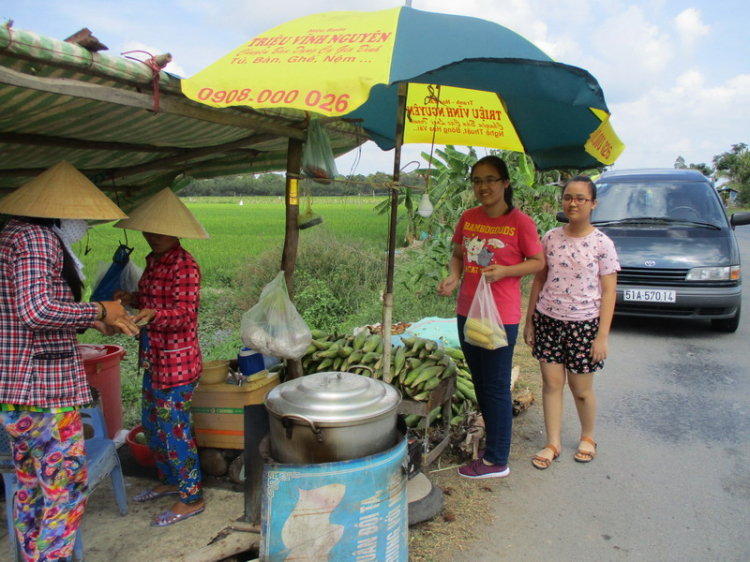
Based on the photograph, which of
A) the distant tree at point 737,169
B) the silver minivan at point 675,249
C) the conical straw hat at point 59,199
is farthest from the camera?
the distant tree at point 737,169

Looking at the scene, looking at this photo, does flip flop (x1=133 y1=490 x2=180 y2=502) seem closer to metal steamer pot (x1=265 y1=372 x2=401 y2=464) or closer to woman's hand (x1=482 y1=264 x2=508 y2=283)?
metal steamer pot (x1=265 y1=372 x2=401 y2=464)

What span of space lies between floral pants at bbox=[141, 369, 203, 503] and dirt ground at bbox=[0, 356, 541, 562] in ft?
0.62

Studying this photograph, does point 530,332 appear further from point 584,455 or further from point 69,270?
point 69,270

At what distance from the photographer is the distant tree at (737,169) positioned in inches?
1827

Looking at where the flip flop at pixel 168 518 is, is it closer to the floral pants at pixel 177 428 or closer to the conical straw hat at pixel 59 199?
the floral pants at pixel 177 428

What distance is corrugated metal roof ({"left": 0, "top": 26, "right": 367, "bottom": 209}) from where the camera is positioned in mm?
2096

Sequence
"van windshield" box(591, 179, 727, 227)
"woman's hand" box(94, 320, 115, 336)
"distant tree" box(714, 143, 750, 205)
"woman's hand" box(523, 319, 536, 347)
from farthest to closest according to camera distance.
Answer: "distant tree" box(714, 143, 750, 205) < "van windshield" box(591, 179, 727, 227) < "woman's hand" box(523, 319, 536, 347) < "woman's hand" box(94, 320, 115, 336)

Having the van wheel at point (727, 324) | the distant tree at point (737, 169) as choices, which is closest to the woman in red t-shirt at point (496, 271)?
the van wheel at point (727, 324)

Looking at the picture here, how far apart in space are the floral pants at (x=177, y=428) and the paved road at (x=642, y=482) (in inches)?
57.6

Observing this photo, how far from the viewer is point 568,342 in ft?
11.3

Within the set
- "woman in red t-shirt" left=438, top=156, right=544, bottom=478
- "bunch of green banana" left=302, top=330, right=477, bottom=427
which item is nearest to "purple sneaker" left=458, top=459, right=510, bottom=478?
"woman in red t-shirt" left=438, top=156, right=544, bottom=478

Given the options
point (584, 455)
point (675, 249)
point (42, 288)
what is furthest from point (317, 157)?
point (675, 249)

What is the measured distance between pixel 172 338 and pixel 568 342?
7.70 ft

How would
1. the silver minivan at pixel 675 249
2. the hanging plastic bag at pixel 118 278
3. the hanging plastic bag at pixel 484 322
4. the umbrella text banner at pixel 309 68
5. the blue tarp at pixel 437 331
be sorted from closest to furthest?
the umbrella text banner at pixel 309 68 → the hanging plastic bag at pixel 484 322 → the hanging plastic bag at pixel 118 278 → the blue tarp at pixel 437 331 → the silver minivan at pixel 675 249
